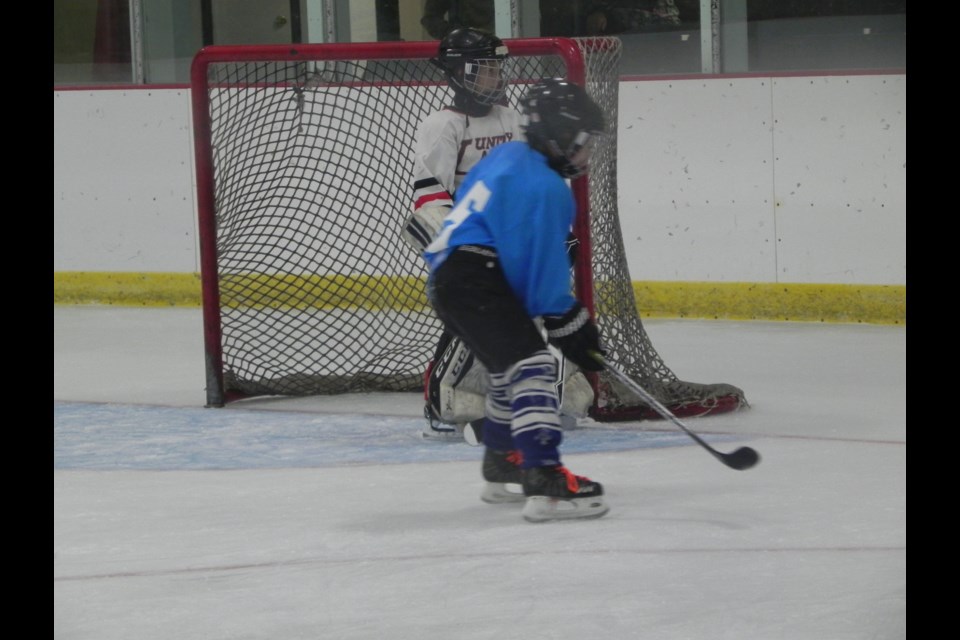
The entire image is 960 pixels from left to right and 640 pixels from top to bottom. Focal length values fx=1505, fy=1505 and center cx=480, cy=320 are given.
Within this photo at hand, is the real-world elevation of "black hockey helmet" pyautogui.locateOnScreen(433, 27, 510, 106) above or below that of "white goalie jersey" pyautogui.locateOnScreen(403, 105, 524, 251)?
above

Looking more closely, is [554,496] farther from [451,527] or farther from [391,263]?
[391,263]

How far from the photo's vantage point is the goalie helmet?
4371 mm

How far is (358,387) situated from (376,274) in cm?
144

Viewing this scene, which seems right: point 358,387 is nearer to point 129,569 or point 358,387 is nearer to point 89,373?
point 89,373

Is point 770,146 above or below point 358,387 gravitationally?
above

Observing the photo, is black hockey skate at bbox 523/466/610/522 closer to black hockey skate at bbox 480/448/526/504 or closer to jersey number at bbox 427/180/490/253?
black hockey skate at bbox 480/448/526/504

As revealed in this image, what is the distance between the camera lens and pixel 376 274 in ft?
22.2

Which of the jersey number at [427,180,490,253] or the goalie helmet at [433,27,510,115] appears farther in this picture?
the goalie helmet at [433,27,510,115]

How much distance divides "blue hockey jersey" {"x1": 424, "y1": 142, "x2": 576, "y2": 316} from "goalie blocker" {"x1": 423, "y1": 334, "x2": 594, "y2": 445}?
96 centimetres

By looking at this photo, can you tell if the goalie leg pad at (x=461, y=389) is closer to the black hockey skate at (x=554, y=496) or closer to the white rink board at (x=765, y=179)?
the black hockey skate at (x=554, y=496)

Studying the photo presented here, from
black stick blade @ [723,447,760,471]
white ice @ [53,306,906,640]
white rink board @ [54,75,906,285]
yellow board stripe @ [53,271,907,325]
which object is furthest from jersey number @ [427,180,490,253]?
white rink board @ [54,75,906,285]

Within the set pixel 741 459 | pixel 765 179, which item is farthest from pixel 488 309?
pixel 765 179
